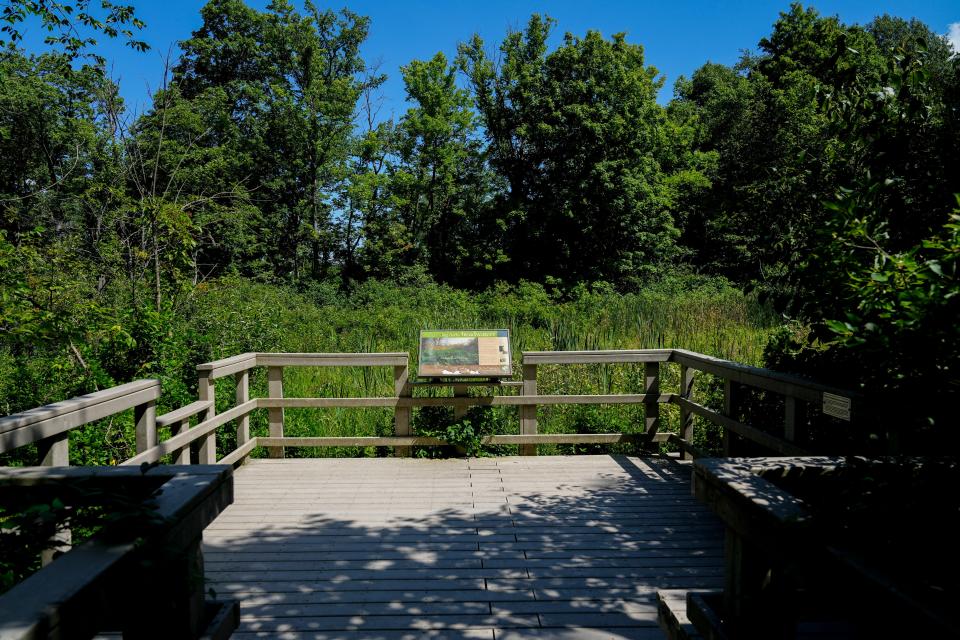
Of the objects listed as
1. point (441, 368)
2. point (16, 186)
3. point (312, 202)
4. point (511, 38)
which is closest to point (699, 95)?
point (511, 38)

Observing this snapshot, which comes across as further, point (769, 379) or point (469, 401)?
point (469, 401)

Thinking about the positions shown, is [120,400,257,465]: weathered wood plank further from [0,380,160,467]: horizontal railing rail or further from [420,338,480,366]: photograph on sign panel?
[420,338,480,366]: photograph on sign panel

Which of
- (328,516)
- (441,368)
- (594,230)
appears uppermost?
(594,230)

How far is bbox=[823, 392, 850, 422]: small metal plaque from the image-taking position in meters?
2.75

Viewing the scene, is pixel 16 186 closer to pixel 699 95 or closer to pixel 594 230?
pixel 594 230

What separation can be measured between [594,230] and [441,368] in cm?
1946

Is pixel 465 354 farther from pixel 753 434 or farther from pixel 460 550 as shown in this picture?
pixel 753 434

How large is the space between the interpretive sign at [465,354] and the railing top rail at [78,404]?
240 cm

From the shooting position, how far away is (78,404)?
2787mm

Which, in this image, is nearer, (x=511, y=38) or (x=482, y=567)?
(x=482, y=567)

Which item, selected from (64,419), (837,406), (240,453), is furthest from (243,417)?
(837,406)

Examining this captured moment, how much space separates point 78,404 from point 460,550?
1954 mm

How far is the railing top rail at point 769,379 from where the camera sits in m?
3.08

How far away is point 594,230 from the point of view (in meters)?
24.0
